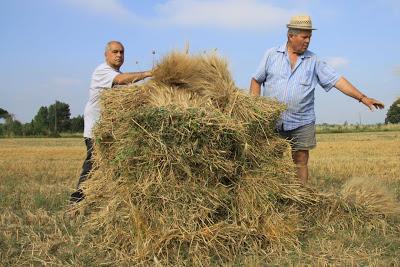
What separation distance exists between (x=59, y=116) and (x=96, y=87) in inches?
2435

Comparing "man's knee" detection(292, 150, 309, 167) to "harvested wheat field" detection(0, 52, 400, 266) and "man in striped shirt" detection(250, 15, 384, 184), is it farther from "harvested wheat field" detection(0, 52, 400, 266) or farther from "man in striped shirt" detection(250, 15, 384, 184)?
"harvested wheat field" detection(0, 52, 400, 266)

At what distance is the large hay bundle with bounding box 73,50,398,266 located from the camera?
4.25m

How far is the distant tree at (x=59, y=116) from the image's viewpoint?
207 feet

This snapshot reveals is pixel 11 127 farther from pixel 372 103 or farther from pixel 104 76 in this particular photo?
pixel 372 103

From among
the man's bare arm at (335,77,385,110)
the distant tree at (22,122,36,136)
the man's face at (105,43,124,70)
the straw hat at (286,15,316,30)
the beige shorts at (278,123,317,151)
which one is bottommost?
the distant tree at (22,122,36,136)

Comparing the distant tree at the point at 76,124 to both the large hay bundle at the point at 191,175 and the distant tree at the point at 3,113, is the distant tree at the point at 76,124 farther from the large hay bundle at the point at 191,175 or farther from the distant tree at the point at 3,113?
the large hay bundle at the point at 191,175

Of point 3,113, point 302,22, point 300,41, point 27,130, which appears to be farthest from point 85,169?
point 3,113

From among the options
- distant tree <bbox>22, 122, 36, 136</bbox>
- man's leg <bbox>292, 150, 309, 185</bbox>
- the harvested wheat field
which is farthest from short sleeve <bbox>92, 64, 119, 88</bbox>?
distant tree <bbox>22, 122, 36, 136</bbox>

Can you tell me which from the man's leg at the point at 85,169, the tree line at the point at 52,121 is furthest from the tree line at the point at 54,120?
the man's leg at the point at 85,169

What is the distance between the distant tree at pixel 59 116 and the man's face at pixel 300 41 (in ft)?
192

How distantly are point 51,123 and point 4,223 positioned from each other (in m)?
59.4

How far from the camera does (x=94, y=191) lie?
5094 mm

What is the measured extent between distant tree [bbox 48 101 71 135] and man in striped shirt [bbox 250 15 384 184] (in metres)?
58.3

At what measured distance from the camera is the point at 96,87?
20.1 feet
